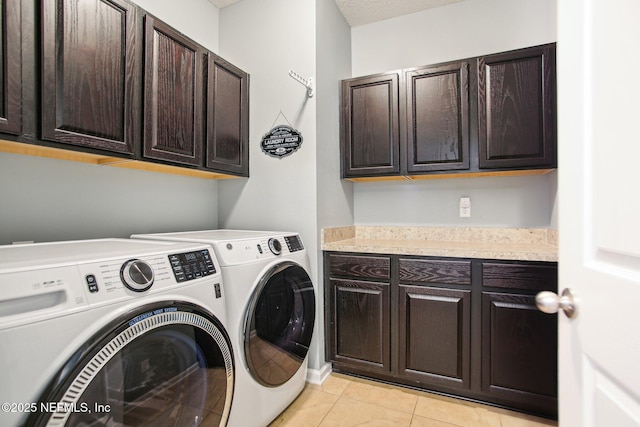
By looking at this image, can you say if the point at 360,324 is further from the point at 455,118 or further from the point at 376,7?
the point at 376,7

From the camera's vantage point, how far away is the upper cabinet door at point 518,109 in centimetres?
188

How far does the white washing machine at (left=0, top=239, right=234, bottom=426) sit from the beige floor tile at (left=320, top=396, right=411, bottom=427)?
2.41 feet

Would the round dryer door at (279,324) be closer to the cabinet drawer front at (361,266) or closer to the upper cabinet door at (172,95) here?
the cabinet drawer front at (361,266)

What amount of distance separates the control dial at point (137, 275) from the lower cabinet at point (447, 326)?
1.29 metres

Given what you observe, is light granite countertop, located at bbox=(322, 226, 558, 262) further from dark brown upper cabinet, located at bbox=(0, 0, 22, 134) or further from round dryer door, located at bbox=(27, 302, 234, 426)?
dark brown upper cabinet, located at bbox=(0, 0, 22, 134)

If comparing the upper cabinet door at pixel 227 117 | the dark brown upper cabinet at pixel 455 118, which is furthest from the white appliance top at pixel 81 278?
the dark brown upper cabinet at pixel 455 118

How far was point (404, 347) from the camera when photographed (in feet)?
6.28

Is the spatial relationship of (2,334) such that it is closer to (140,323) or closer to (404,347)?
(140,323)

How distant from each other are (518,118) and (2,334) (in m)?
2.43

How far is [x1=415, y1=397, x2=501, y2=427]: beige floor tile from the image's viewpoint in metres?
1.66

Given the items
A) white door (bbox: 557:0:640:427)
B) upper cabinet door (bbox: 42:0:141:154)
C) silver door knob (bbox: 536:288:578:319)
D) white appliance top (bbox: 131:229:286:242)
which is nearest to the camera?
white door (bbox: 557:0:640:427)

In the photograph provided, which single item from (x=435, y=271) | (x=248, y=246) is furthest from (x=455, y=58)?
(x=248, y=246)

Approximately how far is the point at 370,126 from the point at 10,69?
188 cm

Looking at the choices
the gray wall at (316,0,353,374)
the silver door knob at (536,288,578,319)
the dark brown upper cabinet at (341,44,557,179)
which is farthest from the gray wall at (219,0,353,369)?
the silver door knob at (536,288,578,319)
